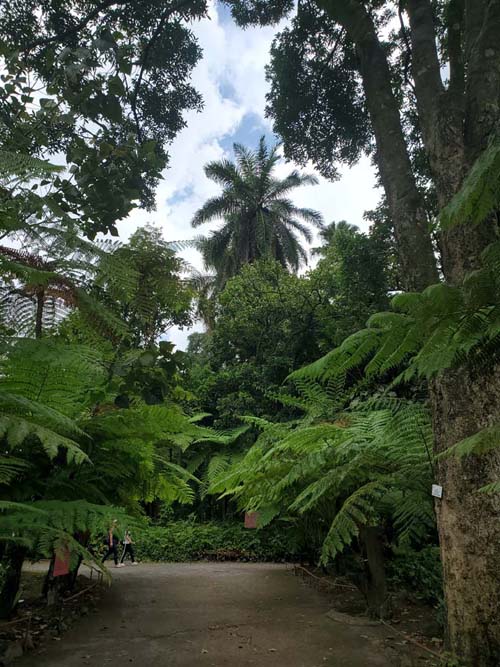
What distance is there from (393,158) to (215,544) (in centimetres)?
958

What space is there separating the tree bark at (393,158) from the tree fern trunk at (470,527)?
102 centimetres

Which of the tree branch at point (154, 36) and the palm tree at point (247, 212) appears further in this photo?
the palm tree at point (247, 212)

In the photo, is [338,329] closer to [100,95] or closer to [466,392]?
[466,392]

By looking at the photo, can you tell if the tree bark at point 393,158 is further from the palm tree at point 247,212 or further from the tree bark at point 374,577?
the palm tree at point 247,212

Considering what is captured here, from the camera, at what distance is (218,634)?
164 inches

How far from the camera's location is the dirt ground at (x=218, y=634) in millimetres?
3475

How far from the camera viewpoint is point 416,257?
3.92 m

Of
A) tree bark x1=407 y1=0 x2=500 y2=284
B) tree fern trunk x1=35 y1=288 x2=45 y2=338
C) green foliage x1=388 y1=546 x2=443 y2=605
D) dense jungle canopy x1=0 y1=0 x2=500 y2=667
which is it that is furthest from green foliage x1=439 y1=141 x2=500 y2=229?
green foliage x1=388 y1=546 x2=443 y2=605

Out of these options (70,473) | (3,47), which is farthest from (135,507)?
(3,47)

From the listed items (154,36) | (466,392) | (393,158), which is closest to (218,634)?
(466,392)

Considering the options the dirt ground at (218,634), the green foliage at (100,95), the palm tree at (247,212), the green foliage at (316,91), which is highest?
the palm tree at (247,212)

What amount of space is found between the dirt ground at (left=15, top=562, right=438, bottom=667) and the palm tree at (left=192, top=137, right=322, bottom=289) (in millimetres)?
15922

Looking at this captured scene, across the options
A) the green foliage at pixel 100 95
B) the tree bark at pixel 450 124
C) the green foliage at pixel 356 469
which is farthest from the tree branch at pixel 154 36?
the green foliage at pixel 356 469

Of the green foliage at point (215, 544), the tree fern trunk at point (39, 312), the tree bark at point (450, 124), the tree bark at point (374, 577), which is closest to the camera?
the tree fern trunk at point (39, 312)
